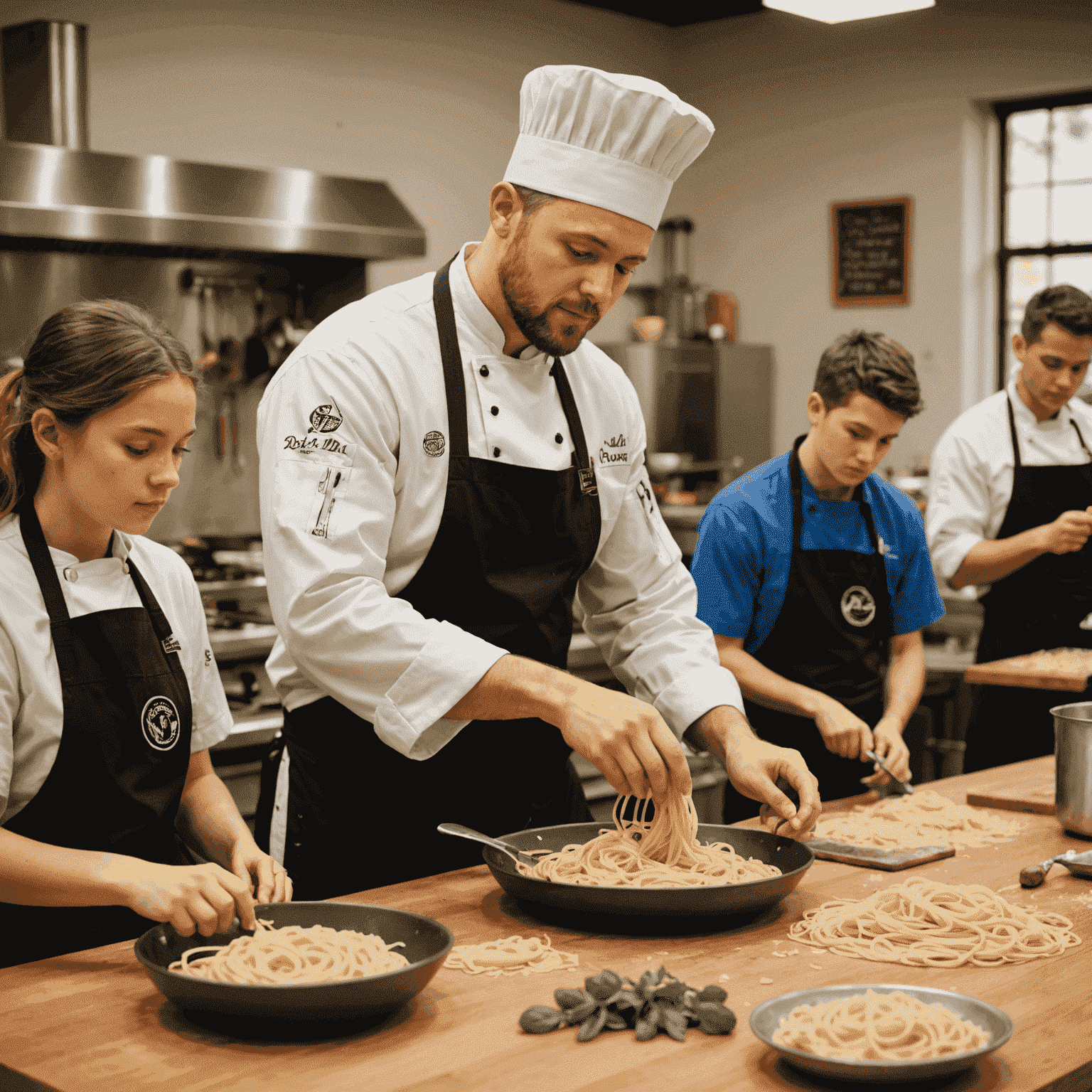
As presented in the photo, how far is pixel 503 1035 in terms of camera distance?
50.4 inches

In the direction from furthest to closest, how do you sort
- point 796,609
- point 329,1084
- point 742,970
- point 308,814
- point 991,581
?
point 991,581 < point 796,609 < point 308,814 < point 742,970 < point 329,1084

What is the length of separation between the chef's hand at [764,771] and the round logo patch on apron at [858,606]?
3.16 feet

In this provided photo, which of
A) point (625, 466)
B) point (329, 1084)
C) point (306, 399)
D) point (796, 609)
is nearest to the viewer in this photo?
point (329, 1084)

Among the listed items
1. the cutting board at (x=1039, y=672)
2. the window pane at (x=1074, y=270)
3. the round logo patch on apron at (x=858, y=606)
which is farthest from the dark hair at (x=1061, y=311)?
the window pane at (x=1074, y=270)

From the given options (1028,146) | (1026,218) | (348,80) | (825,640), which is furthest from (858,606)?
(1028,146)

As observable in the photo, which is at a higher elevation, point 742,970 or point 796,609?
point 796,609

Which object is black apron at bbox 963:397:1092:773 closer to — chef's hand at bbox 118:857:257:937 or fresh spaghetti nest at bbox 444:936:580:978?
fresh spaghetti nest at bbox 444:936:580:978

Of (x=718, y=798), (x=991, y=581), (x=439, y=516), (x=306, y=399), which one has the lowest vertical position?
(x=718, y=798)

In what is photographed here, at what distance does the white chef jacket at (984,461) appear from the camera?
3.93 metres

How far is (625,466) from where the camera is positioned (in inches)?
84.3

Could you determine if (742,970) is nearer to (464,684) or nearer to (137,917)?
(464,684)

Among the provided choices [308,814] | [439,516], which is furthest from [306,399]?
[308,814]

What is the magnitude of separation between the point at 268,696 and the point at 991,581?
6.91 ft

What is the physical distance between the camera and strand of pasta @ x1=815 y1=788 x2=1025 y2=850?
208 cm
